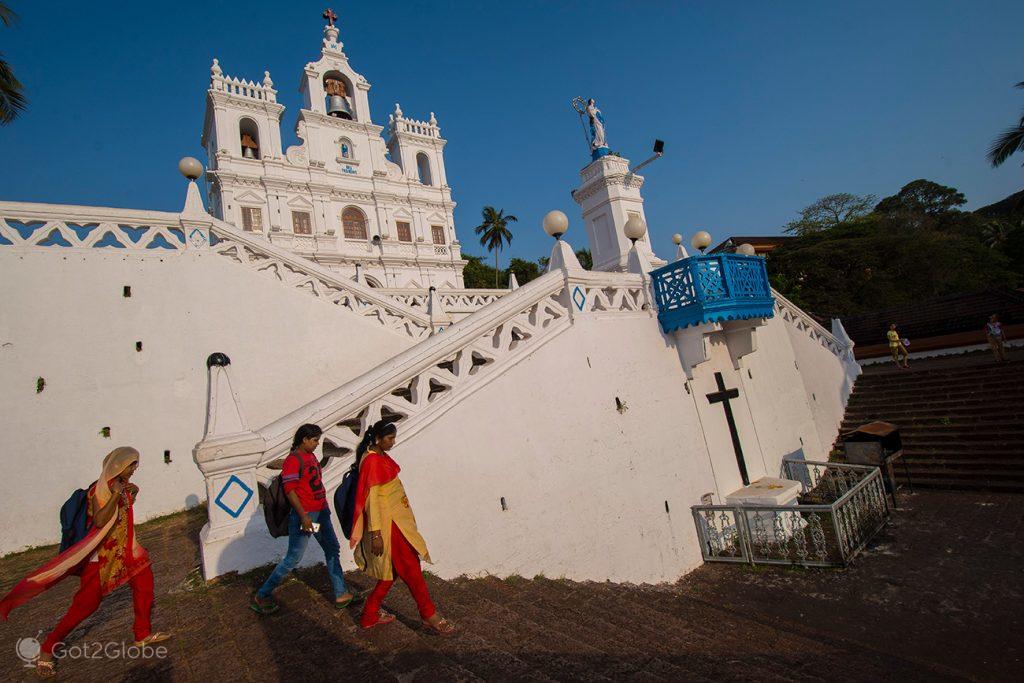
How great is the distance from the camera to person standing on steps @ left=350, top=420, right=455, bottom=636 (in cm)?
324

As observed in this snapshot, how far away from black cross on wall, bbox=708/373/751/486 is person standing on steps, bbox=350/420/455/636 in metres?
7.21

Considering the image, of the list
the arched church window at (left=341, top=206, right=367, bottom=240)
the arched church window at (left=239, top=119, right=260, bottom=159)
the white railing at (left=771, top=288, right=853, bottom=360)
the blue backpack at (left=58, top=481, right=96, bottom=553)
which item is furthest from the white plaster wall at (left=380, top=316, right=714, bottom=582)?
the arched church window at (left=239, top=119, right=260, bottom=159)

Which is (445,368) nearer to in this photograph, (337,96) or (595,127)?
(595,127)

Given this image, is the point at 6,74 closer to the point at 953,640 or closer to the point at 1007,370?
the point at 953,640

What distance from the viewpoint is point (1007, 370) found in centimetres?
1194

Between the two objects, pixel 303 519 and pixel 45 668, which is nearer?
pixel 45 668

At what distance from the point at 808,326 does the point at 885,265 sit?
29550mm

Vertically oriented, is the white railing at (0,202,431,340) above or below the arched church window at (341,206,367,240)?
below

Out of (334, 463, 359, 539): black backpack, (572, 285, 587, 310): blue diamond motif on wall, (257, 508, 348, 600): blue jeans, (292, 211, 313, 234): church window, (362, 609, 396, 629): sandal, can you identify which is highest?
(292, 211, 313, 234): church window

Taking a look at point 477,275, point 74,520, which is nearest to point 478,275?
point 477,275

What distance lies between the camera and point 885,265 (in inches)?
1379

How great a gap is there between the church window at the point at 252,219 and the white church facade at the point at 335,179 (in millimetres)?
48

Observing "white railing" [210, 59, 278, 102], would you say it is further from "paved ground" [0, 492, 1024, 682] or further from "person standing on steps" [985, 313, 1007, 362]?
"person standing on steps" [985, 313, 1007, 362]

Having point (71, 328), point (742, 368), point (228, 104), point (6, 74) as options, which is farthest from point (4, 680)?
point (228, 104)
